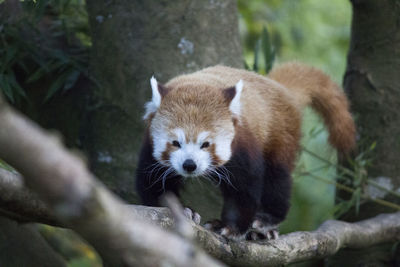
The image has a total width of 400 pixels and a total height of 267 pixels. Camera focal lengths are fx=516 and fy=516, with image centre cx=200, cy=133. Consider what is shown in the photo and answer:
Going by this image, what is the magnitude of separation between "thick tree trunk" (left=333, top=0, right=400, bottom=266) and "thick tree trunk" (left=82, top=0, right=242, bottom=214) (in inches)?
48.1

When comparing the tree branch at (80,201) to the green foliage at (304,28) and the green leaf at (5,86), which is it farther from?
the green foliage at (304,28)

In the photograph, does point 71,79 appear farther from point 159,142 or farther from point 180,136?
point 180,136

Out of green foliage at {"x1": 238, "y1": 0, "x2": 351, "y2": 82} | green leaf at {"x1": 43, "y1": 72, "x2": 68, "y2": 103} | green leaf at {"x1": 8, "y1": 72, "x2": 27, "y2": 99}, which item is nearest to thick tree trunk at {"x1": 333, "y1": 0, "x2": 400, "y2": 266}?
green foliage at {"x1": 238, "y1": 0, "x2": 351, "y2": 82}

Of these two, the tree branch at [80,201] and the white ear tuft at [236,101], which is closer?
the tree branch at [80,201]

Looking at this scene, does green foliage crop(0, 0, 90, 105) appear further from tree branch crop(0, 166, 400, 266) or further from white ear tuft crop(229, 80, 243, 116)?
tree branch crop(0, 166, 400, 266)

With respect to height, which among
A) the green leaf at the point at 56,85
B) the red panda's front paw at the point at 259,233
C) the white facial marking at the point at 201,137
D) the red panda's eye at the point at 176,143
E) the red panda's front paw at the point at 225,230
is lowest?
the red panda's front paw at the point at 259,233

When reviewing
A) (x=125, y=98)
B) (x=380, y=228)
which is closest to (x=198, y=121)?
(x=125, y=98)

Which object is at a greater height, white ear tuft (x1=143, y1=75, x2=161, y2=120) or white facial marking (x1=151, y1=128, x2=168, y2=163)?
white ear tuft (x1=143, y1=75, x2=161, y2=120)

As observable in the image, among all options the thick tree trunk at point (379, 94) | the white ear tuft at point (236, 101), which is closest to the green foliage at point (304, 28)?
the thick tree trunk at point (379, 94)

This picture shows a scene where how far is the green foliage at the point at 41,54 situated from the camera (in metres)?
3.82

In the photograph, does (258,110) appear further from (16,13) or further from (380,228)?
(16,13)

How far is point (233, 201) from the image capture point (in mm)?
3049

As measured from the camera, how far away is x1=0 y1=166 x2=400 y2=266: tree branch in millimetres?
2221

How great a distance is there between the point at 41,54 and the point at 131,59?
29.8 inches
